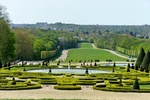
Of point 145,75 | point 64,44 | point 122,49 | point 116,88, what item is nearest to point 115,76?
point 145,75

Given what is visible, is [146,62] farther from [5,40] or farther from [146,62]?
[5,40]

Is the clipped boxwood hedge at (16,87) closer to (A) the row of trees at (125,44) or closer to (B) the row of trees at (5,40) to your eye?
(B) the row of trees at (5,40)

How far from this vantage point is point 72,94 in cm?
2970

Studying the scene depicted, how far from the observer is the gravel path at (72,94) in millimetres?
28047

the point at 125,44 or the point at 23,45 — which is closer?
the point at 23,45

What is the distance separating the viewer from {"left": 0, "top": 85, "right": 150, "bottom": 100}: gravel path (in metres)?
28.0

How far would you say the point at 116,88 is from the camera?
1266 inches

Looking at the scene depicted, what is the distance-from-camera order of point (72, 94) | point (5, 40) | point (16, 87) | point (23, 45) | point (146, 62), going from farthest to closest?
point (23, 45) → point (5, 40) → point (146, 62) → point (16, 87) → point (72, 94)

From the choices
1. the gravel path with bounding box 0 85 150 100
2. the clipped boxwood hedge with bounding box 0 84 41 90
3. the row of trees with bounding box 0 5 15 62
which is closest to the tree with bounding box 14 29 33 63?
the row of trees with bounding box 0 5 15 62

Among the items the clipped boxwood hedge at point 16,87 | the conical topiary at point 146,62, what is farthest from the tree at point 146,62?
the clipped boxwood hedge at point 16,87

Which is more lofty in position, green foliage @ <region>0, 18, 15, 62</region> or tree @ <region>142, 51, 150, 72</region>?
green foliage @ <region>0, 18, 15, 62</region>

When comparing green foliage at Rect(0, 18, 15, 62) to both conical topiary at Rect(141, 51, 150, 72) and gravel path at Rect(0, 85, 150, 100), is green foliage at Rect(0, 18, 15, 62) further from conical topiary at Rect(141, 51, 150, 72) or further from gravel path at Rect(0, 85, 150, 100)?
gravel path at Rect(0, 85, 150, 100)

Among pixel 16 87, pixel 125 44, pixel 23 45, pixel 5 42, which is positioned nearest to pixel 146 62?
pixel 16 87

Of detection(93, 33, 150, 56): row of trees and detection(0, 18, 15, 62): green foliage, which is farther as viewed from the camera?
detection(93, 33, 150, 56): row of trees
